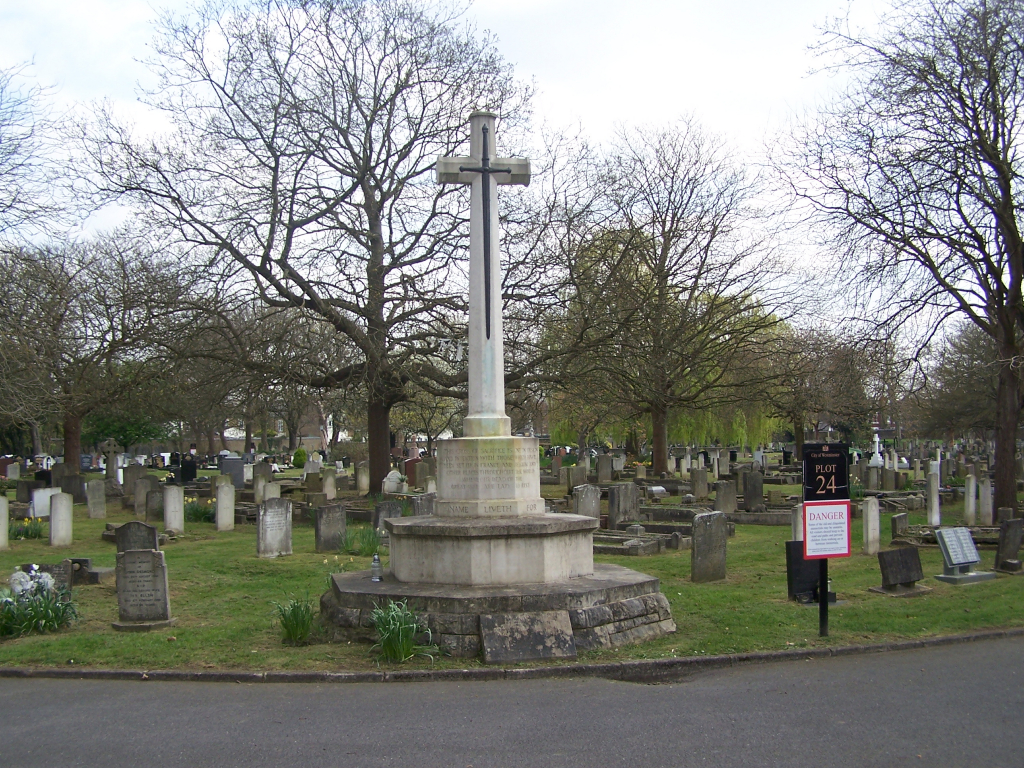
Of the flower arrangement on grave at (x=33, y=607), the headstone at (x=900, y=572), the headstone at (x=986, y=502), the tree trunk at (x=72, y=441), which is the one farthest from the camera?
the tree trunk at (x=72, y=441)

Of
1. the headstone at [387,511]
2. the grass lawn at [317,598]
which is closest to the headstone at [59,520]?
the grass lawn at [317,598]

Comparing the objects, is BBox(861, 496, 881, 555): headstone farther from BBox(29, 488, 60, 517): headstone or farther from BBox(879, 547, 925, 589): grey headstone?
BBox(29, 488, 60, 517): headstone

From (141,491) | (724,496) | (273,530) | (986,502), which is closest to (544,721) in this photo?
(273,530)

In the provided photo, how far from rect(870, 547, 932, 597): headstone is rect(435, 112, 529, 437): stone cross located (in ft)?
17.9

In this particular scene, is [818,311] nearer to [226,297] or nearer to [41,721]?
[226,297]

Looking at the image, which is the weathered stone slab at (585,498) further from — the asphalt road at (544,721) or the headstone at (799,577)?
the asphalt road at (544,721)

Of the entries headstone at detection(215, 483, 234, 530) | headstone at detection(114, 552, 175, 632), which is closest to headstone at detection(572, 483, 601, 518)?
headstone at detection(215, 483, 234, 530)

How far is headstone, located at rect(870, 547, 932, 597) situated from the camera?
11.0m

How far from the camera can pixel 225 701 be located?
6672mm

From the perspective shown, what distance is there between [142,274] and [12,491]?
15424 millimetres

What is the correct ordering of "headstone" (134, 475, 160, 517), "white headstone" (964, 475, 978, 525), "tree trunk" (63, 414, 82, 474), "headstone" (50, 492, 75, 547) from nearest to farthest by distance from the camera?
1. "headstone" (50, 492, 75, 547)
2. "white headstone" (964, 475, 978, 525)
3. "headstone" (134, 475, 160, 517)
4. "tree trunk" (63, 414, 82, 474)

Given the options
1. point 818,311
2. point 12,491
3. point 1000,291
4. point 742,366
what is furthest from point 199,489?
point 1000,291

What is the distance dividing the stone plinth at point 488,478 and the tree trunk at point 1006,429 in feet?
39.0

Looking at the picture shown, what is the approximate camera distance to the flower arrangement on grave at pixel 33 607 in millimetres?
8734
